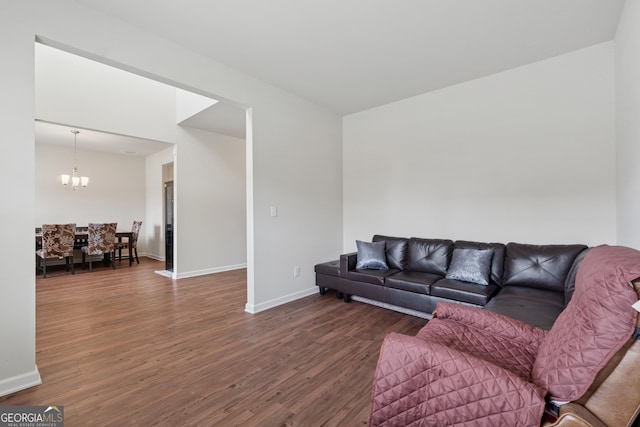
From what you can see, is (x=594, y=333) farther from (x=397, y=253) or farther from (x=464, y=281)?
(x=397, y=253)

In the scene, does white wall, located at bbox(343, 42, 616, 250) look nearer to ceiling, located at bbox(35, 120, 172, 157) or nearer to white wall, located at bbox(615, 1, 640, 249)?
white wall, located at bbox(615, 1, 640, 249)

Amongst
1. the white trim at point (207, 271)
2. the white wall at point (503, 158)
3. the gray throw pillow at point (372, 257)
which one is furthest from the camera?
the white trim at point (207, 271)

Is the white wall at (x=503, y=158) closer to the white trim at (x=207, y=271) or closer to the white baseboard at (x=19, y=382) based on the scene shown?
the white trim at (x=207, y=271)

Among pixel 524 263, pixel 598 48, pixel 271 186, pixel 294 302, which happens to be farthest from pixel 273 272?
pixel 598 48

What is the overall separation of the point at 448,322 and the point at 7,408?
8.84ft

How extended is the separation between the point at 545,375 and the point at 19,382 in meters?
3.00

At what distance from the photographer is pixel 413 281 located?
9.89ft

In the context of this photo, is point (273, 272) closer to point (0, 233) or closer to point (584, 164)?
point (0, 233)

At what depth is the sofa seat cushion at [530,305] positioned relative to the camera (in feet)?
6.16

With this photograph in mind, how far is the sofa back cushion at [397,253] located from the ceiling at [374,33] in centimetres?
A: 208

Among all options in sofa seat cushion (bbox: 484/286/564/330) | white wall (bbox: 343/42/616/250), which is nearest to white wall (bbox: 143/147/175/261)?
white wall (bbox: 343/42/616/250)

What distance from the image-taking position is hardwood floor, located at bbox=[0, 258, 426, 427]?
1674 millimetres

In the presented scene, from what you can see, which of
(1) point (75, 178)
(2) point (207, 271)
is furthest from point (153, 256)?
(2) point (207, 271)

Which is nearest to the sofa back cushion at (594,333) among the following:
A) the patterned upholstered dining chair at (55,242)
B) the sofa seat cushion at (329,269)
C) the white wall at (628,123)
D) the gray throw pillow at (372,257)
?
the white wall at (628,123)
